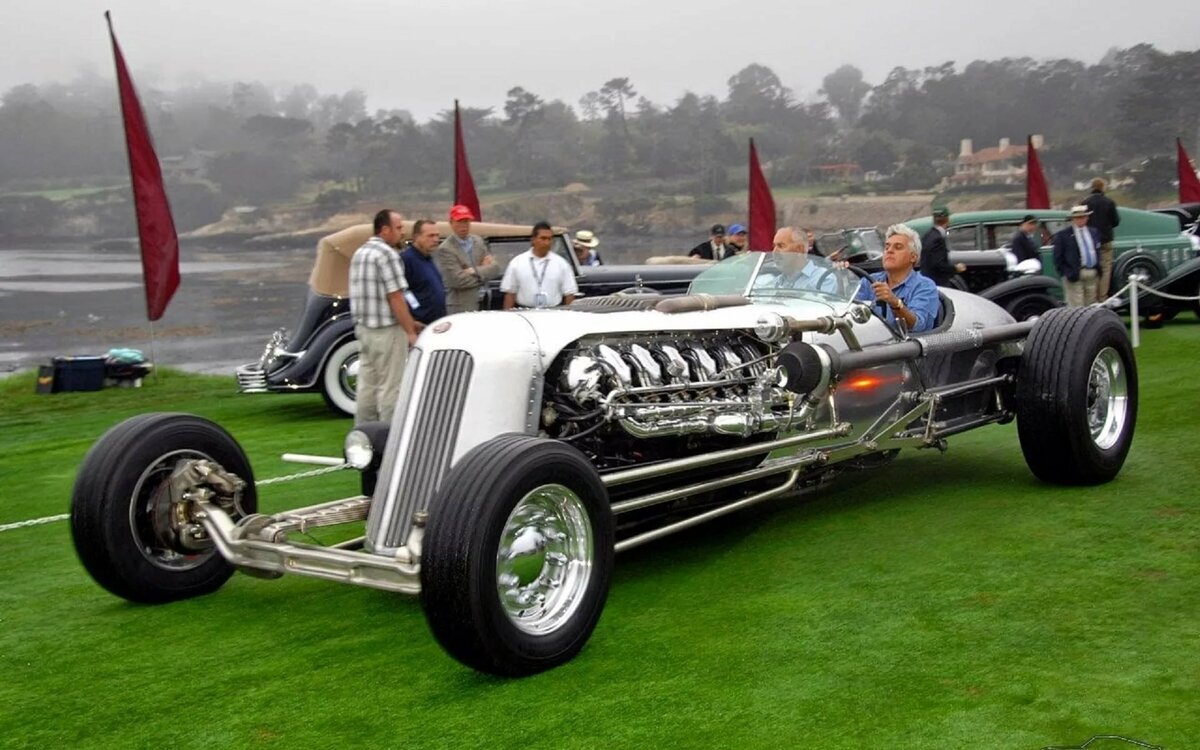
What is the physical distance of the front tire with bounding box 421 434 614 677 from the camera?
357cm

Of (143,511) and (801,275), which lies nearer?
(143,511)

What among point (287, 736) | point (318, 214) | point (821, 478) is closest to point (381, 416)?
point (821, 478)

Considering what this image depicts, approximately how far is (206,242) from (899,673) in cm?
5126

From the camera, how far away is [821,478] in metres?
5.71

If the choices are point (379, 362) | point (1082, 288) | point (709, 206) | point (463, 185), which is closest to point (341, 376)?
point (379, 362)

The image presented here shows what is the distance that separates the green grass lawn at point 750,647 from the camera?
3371 millimetres

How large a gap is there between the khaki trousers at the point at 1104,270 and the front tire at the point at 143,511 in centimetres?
1160

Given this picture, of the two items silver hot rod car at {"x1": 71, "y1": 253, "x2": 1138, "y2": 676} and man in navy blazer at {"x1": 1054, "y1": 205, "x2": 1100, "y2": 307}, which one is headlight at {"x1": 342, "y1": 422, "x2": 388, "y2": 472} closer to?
silver hot rod car at {"x1": 71, "y1": 253, "x2": 1138, "y2": 676}

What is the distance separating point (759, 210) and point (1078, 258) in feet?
14.6

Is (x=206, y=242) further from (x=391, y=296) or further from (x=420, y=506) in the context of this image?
(x=420, y=506)

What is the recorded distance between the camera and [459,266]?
33.7 feet

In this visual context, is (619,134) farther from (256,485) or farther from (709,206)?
(256,485)

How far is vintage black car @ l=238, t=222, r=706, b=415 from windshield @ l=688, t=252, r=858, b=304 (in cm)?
407

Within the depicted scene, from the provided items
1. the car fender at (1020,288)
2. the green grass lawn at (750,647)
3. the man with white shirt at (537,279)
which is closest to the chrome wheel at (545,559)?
the green grass lawn at (750,647)
